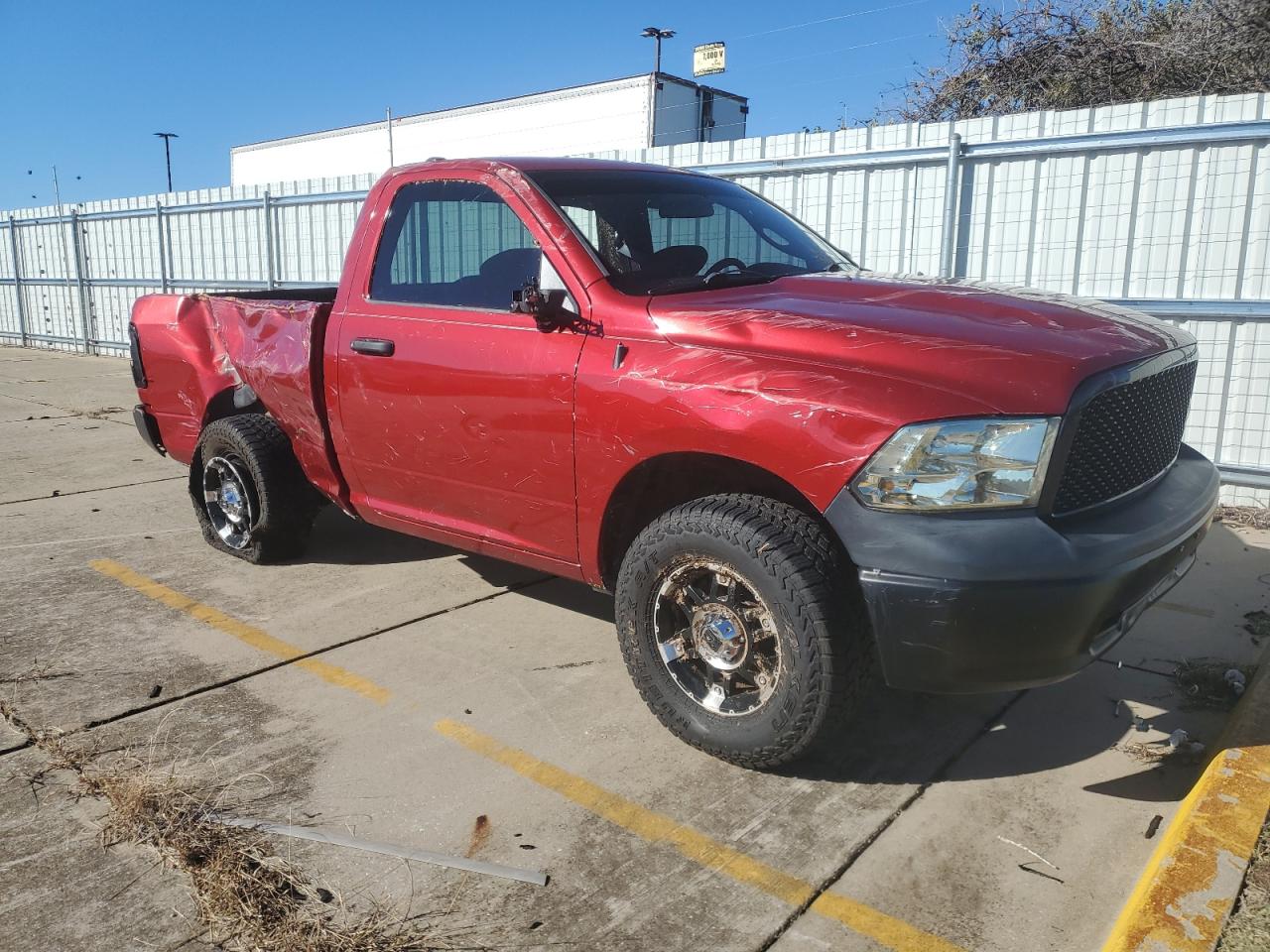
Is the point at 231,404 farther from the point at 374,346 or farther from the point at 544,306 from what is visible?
the point at 544,306

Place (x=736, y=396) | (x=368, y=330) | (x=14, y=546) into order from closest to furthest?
1. (x=736, y=396)
2. (x=368, y=330)
3. (x=14, y=546)

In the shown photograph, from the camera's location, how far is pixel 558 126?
25.1 metres

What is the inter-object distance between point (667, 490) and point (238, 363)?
2.72 metres

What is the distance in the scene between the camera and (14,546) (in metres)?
5.62

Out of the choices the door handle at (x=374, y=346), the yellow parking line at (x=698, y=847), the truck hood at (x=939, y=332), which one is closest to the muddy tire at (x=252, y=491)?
the door handle at (x=374, y=346)

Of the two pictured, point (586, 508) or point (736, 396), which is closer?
point (736, 396)

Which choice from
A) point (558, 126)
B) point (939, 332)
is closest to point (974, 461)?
point (939, 332)

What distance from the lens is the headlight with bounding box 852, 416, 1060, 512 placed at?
2621 mm

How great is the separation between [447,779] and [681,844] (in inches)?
31.2

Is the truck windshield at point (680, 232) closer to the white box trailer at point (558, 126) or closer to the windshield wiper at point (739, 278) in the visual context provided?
the windshield wiper at point (739, 278)

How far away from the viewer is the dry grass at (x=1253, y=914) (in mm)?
2281

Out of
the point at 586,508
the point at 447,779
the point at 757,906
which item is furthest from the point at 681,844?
the point at 586,508

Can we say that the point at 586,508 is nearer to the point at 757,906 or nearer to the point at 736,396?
the point at 736,396

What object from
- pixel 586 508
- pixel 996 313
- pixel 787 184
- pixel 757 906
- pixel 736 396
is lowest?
pixel 757 906
